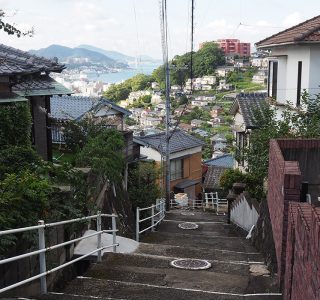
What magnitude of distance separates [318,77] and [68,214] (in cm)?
1108

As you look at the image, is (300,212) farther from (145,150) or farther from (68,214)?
(145,150)

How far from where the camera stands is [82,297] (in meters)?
5.68

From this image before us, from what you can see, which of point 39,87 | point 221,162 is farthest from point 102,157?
point 221,162

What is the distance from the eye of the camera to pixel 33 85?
35.7 ft

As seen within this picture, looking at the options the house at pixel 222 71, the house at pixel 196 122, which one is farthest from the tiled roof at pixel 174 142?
the house at pixel 222 71

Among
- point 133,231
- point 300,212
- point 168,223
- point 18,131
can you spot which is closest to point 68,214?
point 18,131

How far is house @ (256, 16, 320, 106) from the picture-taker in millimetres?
15227

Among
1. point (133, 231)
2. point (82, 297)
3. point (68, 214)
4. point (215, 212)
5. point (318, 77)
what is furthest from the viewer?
point (215, 212)

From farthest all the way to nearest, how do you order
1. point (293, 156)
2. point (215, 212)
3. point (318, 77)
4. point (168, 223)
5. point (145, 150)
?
1. point (145, 150)
2. point (215, 212)
3. point (168, 223)
4. point (318, 77)
5. point (293, 156)

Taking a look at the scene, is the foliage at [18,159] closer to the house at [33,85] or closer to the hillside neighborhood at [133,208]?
the hillside neighborhood at [133,208]

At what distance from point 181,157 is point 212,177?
471cm

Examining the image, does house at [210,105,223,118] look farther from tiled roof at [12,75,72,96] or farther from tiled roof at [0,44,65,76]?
tiled roof at [12,75,72,96]

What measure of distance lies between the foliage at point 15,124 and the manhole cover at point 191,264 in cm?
361

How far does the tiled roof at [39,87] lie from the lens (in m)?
10.5
